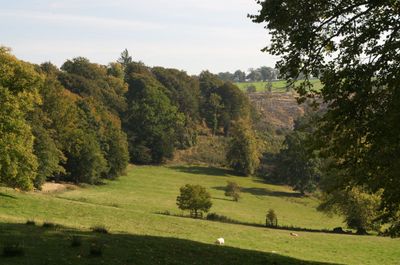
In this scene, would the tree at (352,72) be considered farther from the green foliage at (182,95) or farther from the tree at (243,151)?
the green foliage at (182,95)

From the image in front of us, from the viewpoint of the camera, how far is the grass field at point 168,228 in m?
19.7

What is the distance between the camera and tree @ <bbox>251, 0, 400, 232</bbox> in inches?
654

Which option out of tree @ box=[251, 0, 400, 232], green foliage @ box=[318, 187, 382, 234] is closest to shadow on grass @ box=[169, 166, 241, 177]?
green foliage @ box=[318, 187, 382, 234]

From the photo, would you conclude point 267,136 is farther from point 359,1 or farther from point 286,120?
point 359,1

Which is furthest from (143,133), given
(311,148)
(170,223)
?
(311,148)

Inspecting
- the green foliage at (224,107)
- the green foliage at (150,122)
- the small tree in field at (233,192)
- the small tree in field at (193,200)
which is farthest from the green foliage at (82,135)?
the green foliage at (224,107)

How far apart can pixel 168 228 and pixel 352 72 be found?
30.3 m

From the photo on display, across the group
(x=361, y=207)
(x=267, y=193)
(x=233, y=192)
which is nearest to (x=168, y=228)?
(x=361, y=207)

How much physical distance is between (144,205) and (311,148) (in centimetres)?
5470

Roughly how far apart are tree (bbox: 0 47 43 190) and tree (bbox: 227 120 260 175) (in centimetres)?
7145

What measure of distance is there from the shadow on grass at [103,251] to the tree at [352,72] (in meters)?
7.11

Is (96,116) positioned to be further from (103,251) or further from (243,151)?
(103,251)

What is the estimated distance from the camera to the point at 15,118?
44281 mm

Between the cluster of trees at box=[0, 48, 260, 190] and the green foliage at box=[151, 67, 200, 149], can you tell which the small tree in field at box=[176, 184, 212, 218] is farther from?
the green foliage at box=[151, 67, 200, 149]
